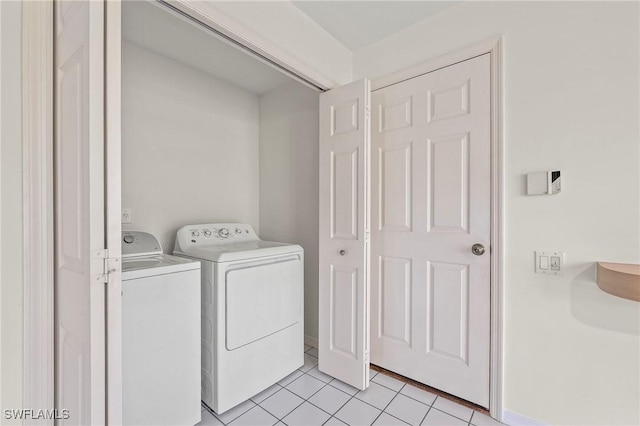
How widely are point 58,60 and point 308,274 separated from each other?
207 cm

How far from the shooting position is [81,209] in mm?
812

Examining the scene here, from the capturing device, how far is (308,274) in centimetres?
251

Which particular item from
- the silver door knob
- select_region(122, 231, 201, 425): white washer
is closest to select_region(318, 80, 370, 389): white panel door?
the silver door knob

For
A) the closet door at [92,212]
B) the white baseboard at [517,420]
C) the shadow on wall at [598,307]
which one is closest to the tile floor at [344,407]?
the white baseboard at [517,420]

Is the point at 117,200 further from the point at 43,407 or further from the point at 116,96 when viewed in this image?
the point at 43,407

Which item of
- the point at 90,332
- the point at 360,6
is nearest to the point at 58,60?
the point at 90,332

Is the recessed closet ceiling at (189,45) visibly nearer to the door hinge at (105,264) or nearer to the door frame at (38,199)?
the door frame at (38,199)

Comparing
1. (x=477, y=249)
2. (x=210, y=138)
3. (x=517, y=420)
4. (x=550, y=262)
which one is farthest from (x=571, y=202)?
(x=210, y=138)

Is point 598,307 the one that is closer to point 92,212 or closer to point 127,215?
point 92,212

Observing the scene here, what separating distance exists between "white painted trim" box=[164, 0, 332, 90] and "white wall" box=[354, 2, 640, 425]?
1.03 meters

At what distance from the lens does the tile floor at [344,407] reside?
5.07ft

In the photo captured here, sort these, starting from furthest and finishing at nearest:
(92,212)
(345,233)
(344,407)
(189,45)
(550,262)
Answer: (189,45)
(345,233)
(344,407)
(550,262)
(92,212)

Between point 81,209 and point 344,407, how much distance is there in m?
1.71

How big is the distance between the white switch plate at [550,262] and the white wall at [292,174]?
1551mm
